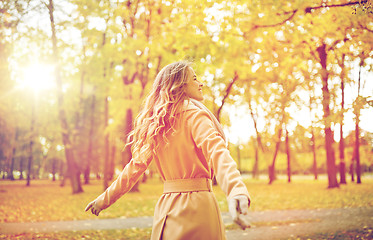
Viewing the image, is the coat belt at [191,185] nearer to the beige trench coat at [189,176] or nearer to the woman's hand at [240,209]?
the beige trench coat at [189,176]

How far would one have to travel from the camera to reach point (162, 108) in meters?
2.41

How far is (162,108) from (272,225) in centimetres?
718

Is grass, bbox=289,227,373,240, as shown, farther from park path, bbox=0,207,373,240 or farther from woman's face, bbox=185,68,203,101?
woman's face, bbox=185,68,203,101

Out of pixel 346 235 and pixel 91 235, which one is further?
pixel 91 235

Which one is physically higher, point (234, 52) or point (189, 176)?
point (234, 52)

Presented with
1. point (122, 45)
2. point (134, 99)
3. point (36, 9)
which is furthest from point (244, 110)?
point (36, 9)

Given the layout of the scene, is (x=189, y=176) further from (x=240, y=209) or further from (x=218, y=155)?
(x=240, y=209)

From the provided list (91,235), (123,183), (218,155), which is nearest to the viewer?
(218,155)

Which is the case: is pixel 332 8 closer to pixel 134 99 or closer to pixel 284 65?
pixel 284 65

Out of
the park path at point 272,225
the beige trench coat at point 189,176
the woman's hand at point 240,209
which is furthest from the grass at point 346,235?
the woman's hand at point 240,209

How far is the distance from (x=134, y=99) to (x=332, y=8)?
44.3 feet

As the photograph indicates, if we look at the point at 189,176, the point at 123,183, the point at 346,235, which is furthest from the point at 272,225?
the point at 189,176

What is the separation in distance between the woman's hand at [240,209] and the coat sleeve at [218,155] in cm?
3

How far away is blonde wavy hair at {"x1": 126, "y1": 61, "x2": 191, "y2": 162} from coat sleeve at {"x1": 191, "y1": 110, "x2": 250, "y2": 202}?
19 centimetres
